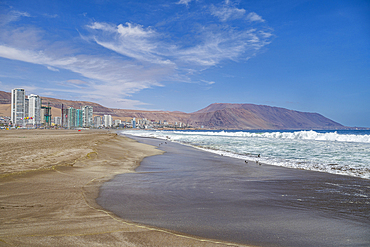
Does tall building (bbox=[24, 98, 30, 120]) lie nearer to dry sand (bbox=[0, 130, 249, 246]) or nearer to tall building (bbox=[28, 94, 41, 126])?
tall building (bbox=[28, 94, 41, 126])

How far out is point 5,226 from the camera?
2662 millimetres

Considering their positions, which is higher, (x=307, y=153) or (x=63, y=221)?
(x=63, y=221)

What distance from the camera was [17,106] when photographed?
14212 centimetres

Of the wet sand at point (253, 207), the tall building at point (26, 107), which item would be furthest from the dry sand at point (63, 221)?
the tall building at point (26, 107)

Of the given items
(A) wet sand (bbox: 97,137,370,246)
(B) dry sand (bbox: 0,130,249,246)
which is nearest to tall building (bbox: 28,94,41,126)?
(B) dry sand (bbox: 0,130,249,246)

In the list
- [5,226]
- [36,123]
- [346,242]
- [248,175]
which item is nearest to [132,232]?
[5,226]

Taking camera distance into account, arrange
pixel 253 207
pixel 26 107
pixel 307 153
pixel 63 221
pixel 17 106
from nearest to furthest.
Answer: pixel 63 221 < pixel 253 207 < pixel 307 153 < pixel 17 106 < pixel 26 107

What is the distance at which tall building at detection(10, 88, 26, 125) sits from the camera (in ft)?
462

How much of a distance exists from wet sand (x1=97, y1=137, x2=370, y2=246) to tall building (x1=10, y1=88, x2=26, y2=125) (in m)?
174

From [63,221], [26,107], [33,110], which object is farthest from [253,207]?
[33,110]

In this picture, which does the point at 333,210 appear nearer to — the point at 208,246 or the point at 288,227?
the point at 288,227

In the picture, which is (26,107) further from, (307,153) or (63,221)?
(63,221)

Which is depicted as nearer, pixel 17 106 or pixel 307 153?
pixel 307 153

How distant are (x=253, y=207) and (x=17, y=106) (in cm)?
18055
